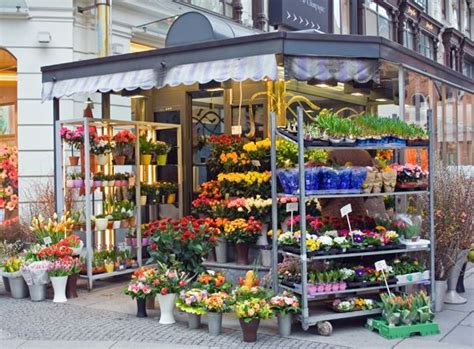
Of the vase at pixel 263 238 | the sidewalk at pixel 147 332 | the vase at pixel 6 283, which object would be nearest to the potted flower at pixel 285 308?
the sidewalk at pixel 147 332

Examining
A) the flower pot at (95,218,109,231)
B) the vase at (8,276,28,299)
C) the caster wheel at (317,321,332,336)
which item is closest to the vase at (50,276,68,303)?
the vase at (8,276,28,299)

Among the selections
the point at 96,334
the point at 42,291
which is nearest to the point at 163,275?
the point at 96,334

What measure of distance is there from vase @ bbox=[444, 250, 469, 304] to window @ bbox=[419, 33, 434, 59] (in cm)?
2147

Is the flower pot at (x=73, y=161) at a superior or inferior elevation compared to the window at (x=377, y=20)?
inferior

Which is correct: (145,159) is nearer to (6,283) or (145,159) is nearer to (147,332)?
→ (6,283)

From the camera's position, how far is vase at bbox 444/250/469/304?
788cm

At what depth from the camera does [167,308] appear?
7.09 meters

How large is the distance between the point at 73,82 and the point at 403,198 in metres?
5.02

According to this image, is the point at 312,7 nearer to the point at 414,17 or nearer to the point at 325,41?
the point at 414,17

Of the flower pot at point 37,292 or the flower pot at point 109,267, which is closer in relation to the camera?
the flower pot at point 37,292

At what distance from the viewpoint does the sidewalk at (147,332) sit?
6266 millimetres

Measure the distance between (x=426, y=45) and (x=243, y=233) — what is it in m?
23.4

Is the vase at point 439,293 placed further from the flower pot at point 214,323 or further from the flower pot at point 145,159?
the flower pot at point 145,159

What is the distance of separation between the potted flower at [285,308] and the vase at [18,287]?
4.01 metres
